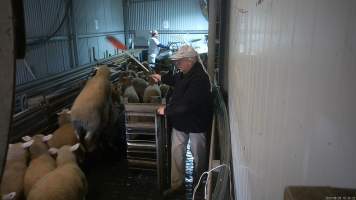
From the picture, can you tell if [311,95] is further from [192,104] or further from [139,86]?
[139,86]

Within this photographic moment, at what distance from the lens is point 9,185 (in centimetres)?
282

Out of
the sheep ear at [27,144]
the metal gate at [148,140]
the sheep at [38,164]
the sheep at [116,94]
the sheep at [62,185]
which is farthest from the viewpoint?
the sheep at [116,94]

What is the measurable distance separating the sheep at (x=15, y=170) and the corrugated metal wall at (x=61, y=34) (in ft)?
8.40

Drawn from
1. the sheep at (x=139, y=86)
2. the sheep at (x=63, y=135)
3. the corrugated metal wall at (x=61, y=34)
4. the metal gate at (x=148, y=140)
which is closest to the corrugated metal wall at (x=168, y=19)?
the corrugated metal wall at (x=61, y=34)

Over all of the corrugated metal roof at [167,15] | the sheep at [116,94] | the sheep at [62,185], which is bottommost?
the sheep at [62,185]

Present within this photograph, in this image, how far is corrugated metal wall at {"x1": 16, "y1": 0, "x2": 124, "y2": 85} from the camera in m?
5.79

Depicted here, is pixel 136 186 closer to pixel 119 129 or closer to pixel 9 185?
pixel 119 129

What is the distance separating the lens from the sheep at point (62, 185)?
2555 mm

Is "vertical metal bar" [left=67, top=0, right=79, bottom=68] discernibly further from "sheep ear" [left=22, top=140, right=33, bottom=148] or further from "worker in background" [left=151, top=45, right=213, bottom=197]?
"worker in background" [left=151, top=45, right=213, bottom=197]

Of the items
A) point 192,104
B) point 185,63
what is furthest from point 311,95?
point 185,63

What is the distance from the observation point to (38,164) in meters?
3.12

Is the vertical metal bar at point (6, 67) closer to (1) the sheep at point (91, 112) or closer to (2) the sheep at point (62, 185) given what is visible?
(2) the sheep at point (62, 185)

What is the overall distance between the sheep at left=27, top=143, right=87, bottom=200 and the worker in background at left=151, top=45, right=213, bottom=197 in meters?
1.11

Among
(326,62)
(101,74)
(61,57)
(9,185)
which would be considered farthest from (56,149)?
(61,57)
